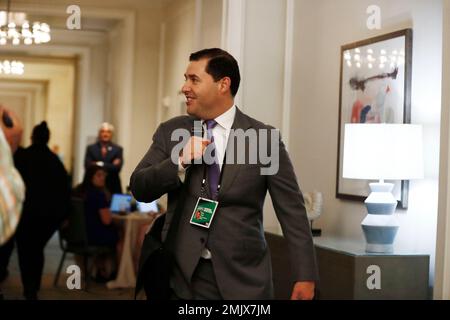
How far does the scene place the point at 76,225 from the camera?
308 inches

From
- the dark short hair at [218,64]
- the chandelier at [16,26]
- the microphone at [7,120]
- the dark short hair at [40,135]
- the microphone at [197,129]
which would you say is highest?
the chandelier at [16,26]

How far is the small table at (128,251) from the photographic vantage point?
7840 mm

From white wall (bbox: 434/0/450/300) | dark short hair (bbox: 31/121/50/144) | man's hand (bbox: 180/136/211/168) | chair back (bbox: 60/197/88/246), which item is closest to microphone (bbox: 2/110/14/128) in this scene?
man's hand (bbox: 180/136/211/168)

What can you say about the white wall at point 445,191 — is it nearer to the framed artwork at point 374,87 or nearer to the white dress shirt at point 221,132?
the framed artwork at point 374,87

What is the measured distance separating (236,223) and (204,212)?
115 millimetres

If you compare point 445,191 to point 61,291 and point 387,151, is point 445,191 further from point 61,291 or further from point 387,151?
point 61,291

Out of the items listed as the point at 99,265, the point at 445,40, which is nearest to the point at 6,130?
the point at 445,40

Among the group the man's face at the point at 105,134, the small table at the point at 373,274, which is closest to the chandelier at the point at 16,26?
the man's face at the point at 105,134

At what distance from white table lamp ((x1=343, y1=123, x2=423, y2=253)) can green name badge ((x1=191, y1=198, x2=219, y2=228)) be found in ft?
6.25

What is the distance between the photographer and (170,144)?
2.65 m

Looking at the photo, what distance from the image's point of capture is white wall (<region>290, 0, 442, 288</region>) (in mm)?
4391

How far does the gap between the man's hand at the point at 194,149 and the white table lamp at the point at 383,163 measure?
6.68ft

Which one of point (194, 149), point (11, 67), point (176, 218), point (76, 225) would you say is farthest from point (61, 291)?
point (194, 149)

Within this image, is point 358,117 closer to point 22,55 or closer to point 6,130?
point 6,130
